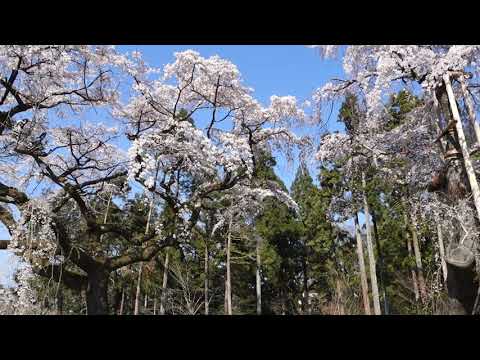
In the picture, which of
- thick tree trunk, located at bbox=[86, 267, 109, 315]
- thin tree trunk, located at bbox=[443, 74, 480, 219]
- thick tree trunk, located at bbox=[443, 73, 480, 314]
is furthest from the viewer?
thick tree trunk, located at bbox=[86, 267, 109, 315]

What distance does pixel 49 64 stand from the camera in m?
4.79

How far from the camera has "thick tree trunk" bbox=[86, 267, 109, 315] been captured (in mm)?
4961

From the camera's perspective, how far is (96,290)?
5.03 meters

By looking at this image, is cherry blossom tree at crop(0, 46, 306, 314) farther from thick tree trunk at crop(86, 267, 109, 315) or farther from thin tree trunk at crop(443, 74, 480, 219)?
thin tree trunk at crop(443, 74, 480, 219)

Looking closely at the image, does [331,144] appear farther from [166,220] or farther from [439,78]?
[166,220]

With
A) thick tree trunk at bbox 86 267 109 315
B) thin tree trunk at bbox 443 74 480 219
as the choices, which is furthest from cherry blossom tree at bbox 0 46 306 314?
thin tree trunk at bbox 443 74 480 219

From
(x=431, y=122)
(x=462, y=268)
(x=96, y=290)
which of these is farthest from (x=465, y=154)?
(x=96, y=290)

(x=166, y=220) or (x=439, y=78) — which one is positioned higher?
(x=439, y=78)

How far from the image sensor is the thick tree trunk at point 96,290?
195 inches

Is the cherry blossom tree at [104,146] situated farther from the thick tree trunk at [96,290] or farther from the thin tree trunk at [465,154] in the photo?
the thin tree trunk at [465,154]

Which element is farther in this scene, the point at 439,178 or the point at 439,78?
the point at 439,178

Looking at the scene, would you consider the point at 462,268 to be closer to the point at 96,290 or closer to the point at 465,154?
the point at 465,154
